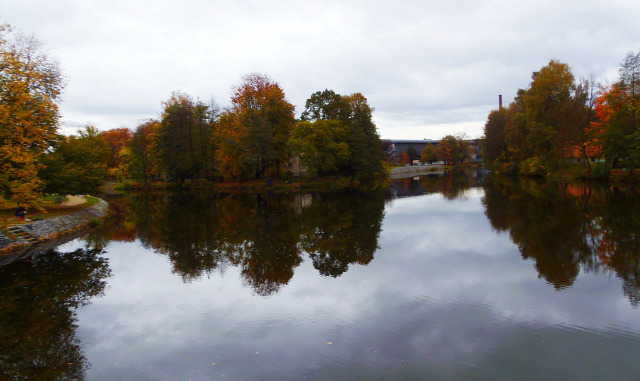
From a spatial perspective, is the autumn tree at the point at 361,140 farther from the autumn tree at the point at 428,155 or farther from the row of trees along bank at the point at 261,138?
the autumn tree at the point at 428,155

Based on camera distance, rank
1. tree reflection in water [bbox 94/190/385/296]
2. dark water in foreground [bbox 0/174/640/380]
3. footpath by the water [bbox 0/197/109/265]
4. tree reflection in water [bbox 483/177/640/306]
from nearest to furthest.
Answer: dark water in foreground [bbox 0/174/640/380] → tree reflection in water [bbox 483/177/640/306] → tree reflection in water [bbox 94/190/385/296] → footpath by the water [bbox 0/197/109/265]

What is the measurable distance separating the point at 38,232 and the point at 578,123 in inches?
2034

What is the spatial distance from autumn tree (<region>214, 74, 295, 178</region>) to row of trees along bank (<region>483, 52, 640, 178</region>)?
1318 inches

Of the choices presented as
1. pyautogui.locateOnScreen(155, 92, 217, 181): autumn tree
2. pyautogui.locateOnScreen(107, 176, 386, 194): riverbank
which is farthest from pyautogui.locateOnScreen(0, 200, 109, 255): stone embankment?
pyautogui.locateOnScreen(155, 92, 217, 181): autumn tree

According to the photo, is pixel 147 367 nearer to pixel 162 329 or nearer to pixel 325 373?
pixel 162 329

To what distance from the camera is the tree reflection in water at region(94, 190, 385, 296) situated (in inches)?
552

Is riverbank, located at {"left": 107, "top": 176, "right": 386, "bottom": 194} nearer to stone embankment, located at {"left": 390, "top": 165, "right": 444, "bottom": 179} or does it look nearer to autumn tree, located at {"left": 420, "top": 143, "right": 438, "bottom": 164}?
stone embankment, located at {"left": 390, "top": 165, "right": 444, "bottom": 179}

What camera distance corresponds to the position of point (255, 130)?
46.4m

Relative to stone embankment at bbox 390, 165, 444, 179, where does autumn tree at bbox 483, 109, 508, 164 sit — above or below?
above

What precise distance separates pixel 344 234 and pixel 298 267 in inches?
225

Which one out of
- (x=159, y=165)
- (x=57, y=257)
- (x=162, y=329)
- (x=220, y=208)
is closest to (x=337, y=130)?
(x=220, y=208)

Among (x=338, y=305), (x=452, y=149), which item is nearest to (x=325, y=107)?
(x=338, y=305)

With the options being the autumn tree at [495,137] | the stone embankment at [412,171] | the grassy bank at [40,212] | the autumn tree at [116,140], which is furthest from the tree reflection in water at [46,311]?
the stone embankment at [412,171]

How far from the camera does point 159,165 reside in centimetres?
6028
